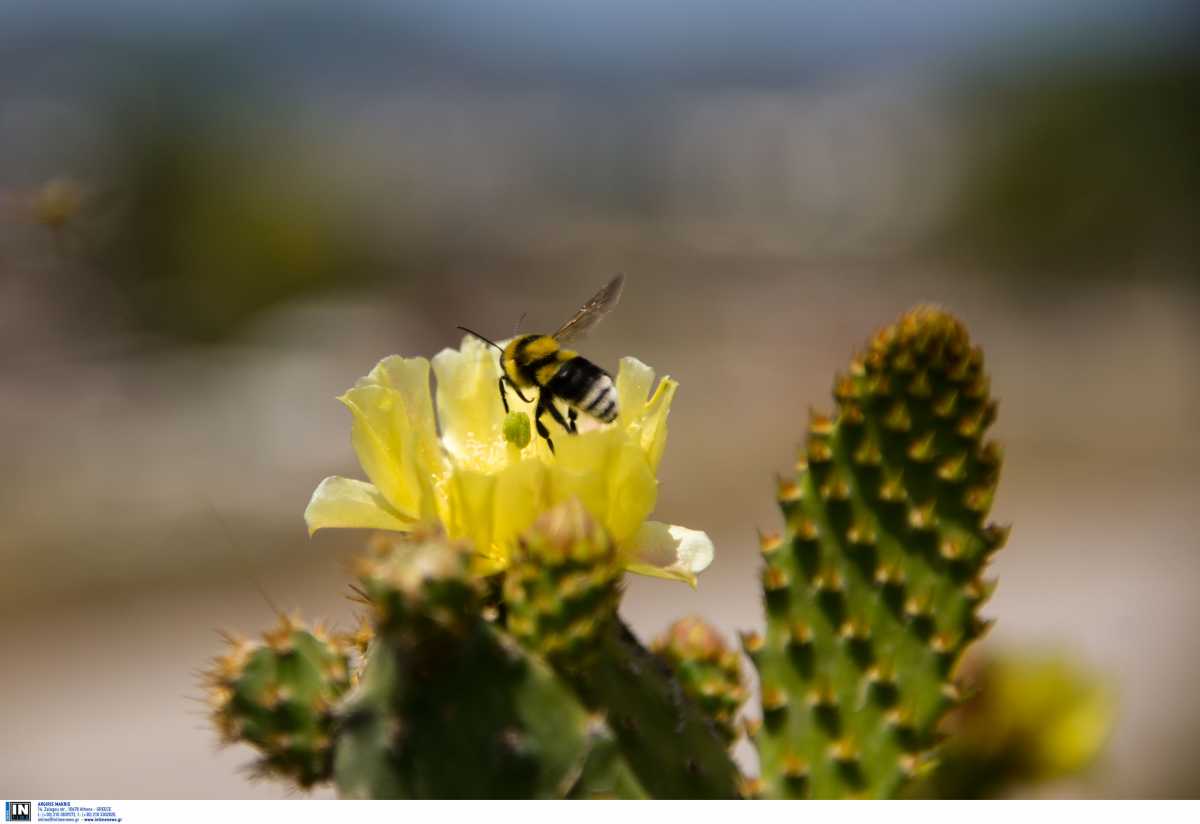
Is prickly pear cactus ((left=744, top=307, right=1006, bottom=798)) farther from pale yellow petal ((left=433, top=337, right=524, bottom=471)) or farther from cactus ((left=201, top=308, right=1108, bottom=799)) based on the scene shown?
pale yellow petal ((left=433, top=337, right=524, bottom=471))

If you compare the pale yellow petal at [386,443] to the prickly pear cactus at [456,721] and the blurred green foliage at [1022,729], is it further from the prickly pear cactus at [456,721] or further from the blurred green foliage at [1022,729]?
the blurred green foliage at [1022,729]

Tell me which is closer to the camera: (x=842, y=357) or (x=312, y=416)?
(x=312, y=416)

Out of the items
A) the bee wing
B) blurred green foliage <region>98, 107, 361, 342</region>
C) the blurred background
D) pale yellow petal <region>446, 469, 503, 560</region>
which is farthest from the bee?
blurred green foliage <region>98, 107, 361, 342</region>

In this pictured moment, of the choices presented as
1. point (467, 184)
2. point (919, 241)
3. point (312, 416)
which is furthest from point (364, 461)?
point (467, 184)

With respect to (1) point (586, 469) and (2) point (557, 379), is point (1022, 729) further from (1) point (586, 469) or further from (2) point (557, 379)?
(1) point (586, 469)

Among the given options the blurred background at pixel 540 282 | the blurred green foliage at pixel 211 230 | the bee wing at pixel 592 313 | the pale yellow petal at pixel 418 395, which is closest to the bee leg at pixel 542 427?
the pale yellow petal at pixel 418 395

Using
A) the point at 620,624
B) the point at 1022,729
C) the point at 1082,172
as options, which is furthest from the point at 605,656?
the point at 1082,172
